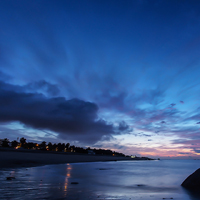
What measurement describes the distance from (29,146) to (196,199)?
184760 mm

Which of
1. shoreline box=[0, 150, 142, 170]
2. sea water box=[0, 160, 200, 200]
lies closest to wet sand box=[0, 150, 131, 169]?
shoreline box=[0, 150, 142, 170]

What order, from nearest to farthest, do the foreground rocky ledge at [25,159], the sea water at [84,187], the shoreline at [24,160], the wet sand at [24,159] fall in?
the sea water at [84,187] < the shoreline at [24,160] < the wet sand at [24,159] < the foreground rocky ledge at [25,159]

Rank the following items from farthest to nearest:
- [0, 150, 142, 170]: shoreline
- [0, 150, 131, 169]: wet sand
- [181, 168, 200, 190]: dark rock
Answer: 1. [0, 150, 131, 169]: wet sand
2. [0, 150, 142, 170]: shoreline
3. [181, 168, 200, 190]: dark rock

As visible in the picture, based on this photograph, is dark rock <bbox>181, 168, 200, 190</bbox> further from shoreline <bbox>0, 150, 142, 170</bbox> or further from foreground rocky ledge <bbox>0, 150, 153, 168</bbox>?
foreground rocky ledge <bbox>0, 150, 153, 168</bbox>

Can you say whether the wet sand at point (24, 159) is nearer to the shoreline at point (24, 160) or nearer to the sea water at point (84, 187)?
the shoreline at point (24, 160)

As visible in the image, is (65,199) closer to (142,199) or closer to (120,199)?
(120,199)

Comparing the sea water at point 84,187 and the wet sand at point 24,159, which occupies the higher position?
the wet sand at point 24,159

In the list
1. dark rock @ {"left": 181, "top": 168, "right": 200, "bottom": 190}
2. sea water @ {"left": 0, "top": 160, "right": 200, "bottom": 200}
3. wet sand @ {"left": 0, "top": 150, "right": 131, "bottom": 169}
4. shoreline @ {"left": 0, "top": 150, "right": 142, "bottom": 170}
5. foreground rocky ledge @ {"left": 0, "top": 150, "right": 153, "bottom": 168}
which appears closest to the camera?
sea water @ {"left": 0, "top": 160, "right": 200, "bottom": 200}

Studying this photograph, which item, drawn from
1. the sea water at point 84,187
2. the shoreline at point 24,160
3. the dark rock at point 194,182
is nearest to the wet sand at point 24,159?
the shoreline at point 24,160

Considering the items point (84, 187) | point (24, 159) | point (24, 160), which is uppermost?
point (24, 159)

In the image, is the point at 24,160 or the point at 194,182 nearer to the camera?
the point at 194,182

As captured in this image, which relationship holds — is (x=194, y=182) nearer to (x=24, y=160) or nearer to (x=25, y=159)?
(x=24, y=160)

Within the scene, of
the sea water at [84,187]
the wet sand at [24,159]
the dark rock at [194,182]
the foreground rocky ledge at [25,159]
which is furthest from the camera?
the foreground rocky ledge at [25,159]

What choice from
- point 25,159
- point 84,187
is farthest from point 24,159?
point 84,187
